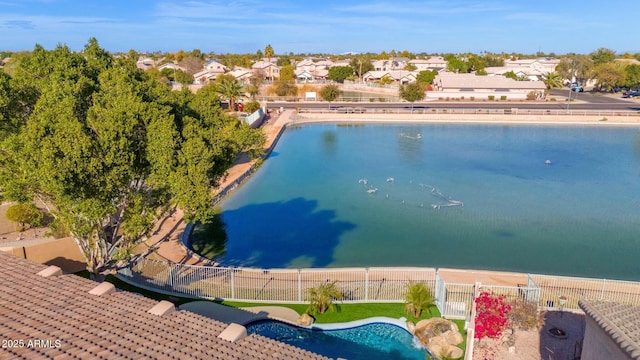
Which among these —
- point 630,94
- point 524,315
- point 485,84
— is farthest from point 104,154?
point 630,94

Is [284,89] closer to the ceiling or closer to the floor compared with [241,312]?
closer to the ceiling

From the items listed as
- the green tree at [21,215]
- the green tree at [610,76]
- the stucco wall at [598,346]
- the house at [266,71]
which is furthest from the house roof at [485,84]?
the stucco wall at [598,346]

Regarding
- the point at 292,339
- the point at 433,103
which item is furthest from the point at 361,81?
the point at 292,339

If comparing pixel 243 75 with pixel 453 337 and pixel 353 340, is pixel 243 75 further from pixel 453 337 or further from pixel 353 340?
pixel 453 337

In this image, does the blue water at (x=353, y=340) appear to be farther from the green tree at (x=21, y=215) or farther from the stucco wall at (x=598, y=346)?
the green tree at (x=21, y=215)

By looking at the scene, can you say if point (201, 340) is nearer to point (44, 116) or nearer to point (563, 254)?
point (44, 116)
